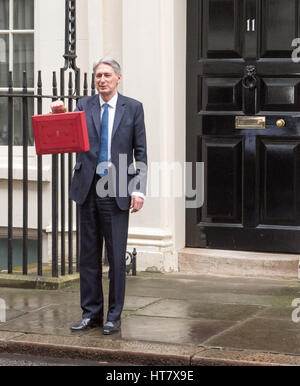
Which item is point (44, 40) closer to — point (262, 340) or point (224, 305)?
point (224, 305)

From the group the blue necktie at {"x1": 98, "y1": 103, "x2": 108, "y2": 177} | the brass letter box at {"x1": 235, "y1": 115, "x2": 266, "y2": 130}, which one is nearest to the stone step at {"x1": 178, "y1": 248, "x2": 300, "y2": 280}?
the brass letter box at {"x1": 235, "y1": 115, "x2": 266, "y2": 130}

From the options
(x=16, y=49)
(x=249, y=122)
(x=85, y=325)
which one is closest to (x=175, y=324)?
(x=85, y=325)

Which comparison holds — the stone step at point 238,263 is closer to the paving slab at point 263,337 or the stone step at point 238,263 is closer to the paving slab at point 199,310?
the paving slab at point 199,310

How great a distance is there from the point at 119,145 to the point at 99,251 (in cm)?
78

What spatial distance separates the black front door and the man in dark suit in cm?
240

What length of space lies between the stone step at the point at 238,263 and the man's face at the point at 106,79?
279cm

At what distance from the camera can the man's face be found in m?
6.97

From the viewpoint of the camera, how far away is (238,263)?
30.5 feet

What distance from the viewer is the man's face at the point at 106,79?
697cm

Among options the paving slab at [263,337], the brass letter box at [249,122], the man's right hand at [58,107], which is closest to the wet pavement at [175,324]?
the paving slab at [263,337]

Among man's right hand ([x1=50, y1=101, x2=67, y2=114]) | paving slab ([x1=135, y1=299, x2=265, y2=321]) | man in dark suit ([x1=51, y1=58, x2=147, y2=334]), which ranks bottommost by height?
paving slab ([x1=135, y1=299, x2=265, y2=321])

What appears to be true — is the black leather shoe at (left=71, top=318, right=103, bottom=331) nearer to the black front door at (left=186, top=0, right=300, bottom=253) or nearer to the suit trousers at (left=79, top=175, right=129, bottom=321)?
the suit trousers at (left=79, top=175, right=129, bottom=321)

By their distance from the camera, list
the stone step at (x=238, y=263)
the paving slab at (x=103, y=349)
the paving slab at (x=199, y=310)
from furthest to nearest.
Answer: the stone step at (x=238, y=263), the paving slab at (x=199, y=310), the paving slab at (x=103, y=349)
